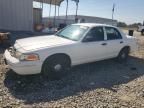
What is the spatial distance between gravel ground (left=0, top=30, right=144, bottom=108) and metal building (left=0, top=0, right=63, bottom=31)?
8.55 m

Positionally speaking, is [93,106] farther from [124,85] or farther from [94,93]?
[124,85]

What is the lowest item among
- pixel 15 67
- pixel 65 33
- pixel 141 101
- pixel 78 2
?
pixel 141 101

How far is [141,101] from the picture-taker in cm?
506

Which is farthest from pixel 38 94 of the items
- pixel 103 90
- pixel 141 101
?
pixel 141 101

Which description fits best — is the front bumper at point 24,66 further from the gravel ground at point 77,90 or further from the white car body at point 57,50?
the gravel ground at point 77,90

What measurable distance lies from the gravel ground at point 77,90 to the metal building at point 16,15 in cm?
855

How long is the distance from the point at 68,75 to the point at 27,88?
1510 millimetres

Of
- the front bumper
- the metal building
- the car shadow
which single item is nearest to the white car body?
the front bumper

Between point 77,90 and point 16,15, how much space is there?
10960mm

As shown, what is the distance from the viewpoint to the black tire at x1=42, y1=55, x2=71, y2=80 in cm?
574

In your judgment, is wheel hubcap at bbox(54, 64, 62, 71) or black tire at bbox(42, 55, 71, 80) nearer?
black tire at bbox(42, 55, 71, 80)

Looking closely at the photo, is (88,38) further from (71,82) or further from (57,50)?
(71,82)

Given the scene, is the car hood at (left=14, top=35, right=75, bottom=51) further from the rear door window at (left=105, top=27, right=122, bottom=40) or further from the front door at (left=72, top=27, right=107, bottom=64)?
the rear door window at (left=105, top=27, right=122, bottom=40)

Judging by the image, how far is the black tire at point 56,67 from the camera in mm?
5738
